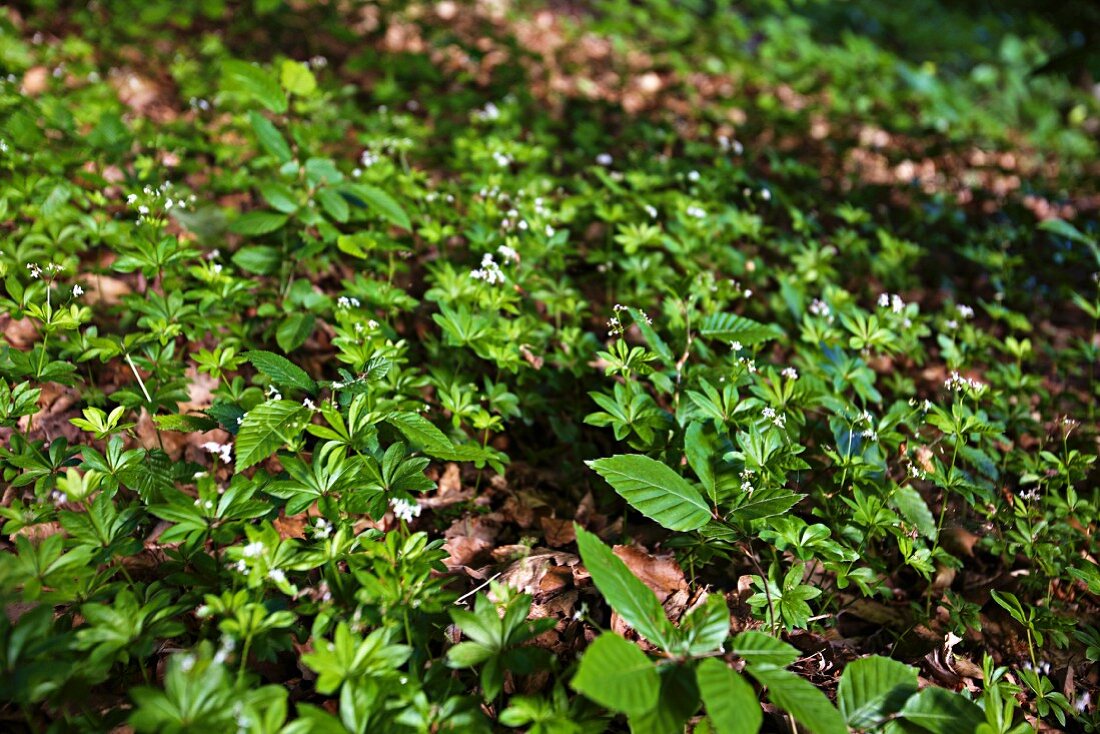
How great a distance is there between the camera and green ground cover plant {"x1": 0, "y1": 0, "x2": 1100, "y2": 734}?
1682 millimetres

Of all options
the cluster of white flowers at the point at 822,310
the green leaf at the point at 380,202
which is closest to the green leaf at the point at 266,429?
the green leaf at the point at 380,202

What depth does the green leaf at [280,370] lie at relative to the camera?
86.2 inches

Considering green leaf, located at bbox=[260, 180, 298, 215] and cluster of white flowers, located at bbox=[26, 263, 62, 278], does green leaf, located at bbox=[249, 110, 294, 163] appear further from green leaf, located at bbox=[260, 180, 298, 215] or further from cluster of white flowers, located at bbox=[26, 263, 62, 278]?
cluster of white flowers, located at bbox=[26, 263, 62, 278]

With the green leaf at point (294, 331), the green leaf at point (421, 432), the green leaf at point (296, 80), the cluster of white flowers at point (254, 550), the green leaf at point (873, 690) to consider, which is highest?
the green leaf at point (296, 80)

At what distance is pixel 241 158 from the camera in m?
3.91

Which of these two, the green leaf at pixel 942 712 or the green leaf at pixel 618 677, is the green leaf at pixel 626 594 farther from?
the green leaf at pixel 942 712

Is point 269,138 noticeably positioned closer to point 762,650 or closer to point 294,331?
point 294,331

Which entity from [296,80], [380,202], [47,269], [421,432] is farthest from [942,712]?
[296,80]

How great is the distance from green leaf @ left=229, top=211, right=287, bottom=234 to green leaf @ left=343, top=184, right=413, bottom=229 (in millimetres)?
345

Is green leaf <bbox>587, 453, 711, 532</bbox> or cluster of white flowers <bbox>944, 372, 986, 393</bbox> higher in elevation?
cluster of white flowers <bbox>944, 372, 986, 393</bbox>

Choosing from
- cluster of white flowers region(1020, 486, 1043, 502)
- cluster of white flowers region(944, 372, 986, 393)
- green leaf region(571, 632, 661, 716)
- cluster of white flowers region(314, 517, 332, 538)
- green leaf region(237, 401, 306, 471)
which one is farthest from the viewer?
cluster of white flowers region(944, 372, 986, 393)

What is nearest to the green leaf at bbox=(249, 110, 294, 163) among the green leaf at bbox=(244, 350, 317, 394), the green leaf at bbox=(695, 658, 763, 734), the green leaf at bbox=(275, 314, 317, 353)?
the green leaf at bbox=(275, 314, 317, 353)

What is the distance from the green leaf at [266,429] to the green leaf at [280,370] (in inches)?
3.9

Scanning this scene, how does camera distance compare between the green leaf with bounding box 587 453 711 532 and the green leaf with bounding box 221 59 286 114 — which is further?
the green leaf with bounding box 221 59 286 114
